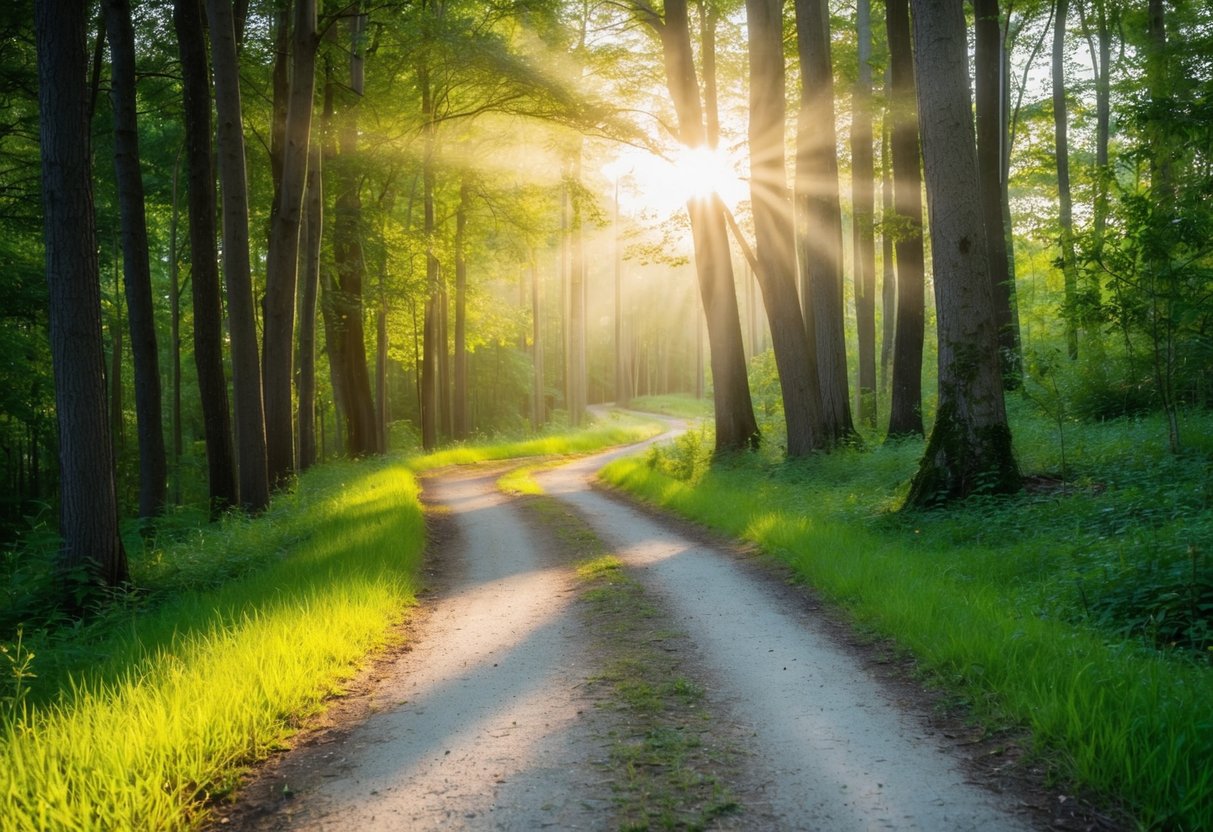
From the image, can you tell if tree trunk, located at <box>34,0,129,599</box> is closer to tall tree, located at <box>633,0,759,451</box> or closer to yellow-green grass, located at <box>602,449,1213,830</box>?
yellow-green grass, located at <box>602,449,1213,830</box>

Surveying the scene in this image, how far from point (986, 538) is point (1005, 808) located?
4.90 meters

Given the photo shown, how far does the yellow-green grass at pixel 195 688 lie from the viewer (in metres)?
3.52

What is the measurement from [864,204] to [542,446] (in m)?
15.7

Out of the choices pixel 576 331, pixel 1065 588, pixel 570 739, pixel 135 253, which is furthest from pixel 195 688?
pixel 576 331

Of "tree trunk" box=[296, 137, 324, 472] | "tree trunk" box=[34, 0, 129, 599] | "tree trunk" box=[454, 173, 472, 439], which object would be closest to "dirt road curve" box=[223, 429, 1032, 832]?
"tree trunk" box=[34, 0, 129, 599]

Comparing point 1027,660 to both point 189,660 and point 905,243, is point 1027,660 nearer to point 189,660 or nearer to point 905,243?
point 189,660

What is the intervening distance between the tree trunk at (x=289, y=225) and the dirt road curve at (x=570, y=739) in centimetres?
876

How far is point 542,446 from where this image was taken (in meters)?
30.4

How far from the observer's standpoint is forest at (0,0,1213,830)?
17.9 ft

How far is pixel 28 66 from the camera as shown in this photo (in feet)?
51.9

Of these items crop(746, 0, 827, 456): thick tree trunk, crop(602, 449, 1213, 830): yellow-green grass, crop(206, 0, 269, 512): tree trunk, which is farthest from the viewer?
crop(746, 0, 827, 456): thick tree trunk

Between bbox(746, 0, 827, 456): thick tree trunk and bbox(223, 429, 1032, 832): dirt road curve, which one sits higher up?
bbox(746, 0, 827, 456): thick tree trunk

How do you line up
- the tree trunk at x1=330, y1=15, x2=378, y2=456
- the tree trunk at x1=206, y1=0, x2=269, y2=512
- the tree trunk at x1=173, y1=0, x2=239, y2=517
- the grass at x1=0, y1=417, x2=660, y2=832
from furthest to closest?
the tree trunk at x1=330, y1=15, x2=378, y2=456
the tree trunk at x1=206, y1=0, x2=269, y2=512
the tree trunk at x1=173, y1=0, x2=239, y2=517
the grass at x1=0, y1=417, x2=660, y2=832

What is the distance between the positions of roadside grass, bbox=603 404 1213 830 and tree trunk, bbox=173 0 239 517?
806 centimetres
